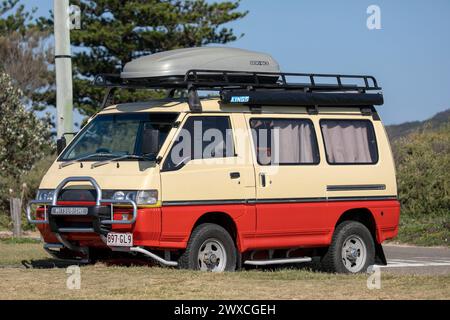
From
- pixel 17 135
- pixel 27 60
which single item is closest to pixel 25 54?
pixel 27 60

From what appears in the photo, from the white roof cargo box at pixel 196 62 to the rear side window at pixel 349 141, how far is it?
1.19 meters

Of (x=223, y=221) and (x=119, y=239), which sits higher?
(x=223, y=221)

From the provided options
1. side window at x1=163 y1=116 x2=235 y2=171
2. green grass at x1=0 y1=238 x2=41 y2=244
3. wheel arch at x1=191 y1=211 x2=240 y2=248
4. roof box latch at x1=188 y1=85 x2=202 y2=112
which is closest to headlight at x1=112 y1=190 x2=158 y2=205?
side window at x1=163 y1=116 x2=235 y2=171

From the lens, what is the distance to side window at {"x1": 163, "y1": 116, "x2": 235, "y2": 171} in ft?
44.0

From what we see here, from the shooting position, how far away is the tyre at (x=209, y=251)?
527 inches

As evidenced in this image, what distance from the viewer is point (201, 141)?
44.9 ft

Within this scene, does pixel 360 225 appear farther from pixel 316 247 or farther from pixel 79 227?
pixel 79 227

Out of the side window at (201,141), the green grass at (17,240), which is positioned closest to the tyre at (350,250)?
the side window at (201,141)

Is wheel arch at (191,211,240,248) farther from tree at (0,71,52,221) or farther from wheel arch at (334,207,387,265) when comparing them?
tree at (0,71,52,221)

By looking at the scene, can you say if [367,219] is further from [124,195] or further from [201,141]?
[124,195]

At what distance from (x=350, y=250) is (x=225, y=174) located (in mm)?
2602

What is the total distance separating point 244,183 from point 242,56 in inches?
76.9

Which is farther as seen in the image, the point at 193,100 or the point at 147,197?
the point at 193,100

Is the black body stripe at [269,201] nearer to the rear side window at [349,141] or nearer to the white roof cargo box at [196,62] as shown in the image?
the rear side window at [349,141]
